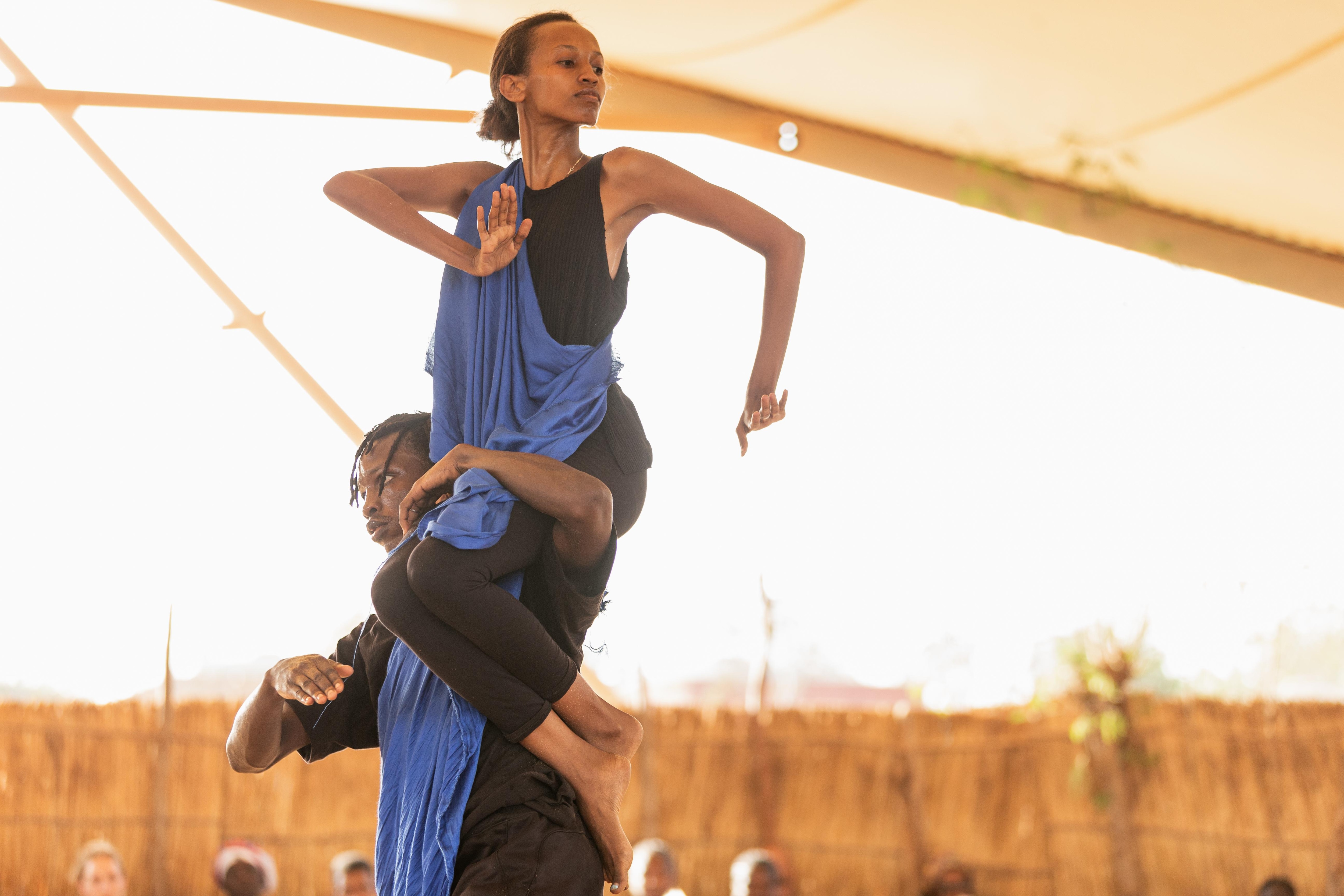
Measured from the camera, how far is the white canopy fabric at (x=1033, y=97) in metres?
4.30

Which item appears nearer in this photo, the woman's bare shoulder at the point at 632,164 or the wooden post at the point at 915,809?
the woman's bare shoulder at the point at 632,164

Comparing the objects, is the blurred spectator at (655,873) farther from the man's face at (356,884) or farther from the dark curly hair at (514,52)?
the dark curly hair at (514,52)

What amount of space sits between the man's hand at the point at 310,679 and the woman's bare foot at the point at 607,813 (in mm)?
383

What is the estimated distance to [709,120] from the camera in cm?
507

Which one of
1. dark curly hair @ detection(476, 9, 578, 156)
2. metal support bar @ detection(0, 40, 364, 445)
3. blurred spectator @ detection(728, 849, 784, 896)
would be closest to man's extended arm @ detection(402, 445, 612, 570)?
dark curly hair @ detection(476, 9, 578, 156)

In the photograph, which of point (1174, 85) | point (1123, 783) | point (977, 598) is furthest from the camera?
point (977, 598)

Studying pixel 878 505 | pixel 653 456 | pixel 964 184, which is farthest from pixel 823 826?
pixel 653 456

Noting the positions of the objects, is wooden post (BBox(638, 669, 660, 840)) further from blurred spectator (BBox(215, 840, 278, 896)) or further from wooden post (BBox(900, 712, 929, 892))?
blurred spectator (BBox(215, 840, 278, 896))

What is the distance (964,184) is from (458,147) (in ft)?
6.93

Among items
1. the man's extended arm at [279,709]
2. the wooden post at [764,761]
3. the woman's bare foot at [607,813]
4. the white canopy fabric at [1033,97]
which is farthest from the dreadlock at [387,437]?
the wooden post at [764,761]

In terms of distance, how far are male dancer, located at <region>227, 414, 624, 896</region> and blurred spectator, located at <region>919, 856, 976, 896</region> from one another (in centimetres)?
558

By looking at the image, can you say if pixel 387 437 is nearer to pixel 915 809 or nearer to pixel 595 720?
pixel 595 720

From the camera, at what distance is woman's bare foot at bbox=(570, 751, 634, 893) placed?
1.91m

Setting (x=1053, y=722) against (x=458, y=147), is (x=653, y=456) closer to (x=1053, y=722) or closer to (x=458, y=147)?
(x=458, y=147)
